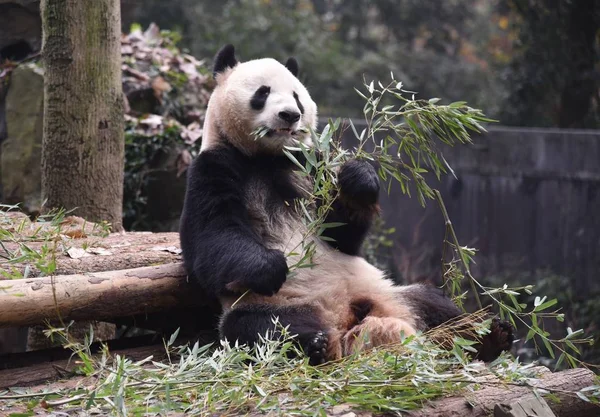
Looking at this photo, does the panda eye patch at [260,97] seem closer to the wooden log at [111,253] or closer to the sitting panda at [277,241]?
the sitting panda at [277,241]

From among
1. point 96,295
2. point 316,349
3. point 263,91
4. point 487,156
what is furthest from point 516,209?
point 96,295

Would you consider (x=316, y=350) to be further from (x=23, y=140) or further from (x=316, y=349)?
(x=23, y=140)

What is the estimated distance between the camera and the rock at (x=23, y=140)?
737cm

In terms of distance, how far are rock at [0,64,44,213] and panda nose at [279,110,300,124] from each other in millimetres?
3784

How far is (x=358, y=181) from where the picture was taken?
405 cm

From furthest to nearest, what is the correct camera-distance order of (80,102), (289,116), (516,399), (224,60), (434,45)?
(434,45), (80,102), (224,60), (289,116), (516,399)

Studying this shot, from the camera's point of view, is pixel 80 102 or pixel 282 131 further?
pixel 80 102

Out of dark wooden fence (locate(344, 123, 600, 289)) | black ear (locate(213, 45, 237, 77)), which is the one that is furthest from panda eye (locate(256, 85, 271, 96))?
dark wooden fence (locate(344, 123, 600, 289))

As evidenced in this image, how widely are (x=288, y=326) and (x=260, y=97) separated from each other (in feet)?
4.61

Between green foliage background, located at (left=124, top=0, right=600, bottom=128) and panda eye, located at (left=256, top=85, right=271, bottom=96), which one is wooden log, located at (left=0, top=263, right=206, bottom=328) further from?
green foliage background, located at (left=124, top=0, right=600, bottom=128)

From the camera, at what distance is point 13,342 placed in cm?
700

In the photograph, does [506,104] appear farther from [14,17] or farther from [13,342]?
[13,342]

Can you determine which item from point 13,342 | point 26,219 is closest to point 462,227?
point 13,342

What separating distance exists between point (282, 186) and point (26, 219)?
62.6 inches
